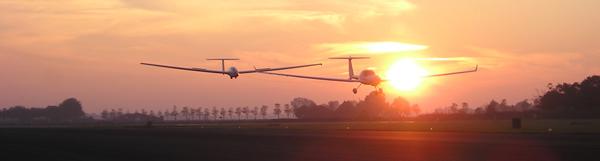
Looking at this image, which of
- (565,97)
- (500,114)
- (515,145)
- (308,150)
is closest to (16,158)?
(308,150)

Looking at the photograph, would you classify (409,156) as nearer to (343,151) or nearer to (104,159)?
(343,151)

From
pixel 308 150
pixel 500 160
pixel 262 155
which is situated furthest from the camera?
pixel 308 150

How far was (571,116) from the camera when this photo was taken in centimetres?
13912

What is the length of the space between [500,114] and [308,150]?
10814 cm

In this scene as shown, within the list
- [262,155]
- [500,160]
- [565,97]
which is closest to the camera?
[500,160]

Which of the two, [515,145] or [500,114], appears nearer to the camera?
[515,145]

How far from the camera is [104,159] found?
3750cm

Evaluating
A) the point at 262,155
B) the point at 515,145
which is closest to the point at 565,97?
the point at 515,145

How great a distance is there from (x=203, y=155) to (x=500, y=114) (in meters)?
113

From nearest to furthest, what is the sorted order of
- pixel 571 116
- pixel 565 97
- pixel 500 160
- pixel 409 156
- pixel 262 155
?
1. pixel 500 160
2. pixel 409 156
3. pixel 262 155
4. pixel 571 116
5. pixel 565 97

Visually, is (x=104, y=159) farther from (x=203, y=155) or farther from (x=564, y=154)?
(x=564, y=154)

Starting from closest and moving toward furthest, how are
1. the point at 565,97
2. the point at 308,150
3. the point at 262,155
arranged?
1. the point at 262,155
2. the point at 308,150
3. the point at 565,97

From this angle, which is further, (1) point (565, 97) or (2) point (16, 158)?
(1) point (565, 97)

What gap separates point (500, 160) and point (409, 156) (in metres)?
4.78
